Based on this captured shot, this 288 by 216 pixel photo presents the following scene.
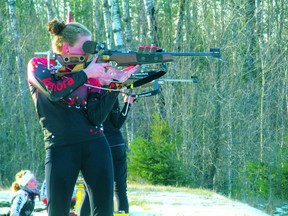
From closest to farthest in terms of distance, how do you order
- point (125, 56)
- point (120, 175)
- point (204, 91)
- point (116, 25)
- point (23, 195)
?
point (125, 56)
point (120, 175)
point (23, 195)
point (116, 25)
point (204, 91)

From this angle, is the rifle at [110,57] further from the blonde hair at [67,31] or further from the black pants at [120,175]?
the black pants at [120,175]

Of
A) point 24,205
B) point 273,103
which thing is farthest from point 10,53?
point 24,205

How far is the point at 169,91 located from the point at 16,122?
618 cm

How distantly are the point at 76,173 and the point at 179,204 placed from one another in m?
5.74

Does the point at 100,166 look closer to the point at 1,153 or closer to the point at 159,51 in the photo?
the point at 159,51

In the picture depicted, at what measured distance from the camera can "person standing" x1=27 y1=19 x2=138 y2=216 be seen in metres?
4.24

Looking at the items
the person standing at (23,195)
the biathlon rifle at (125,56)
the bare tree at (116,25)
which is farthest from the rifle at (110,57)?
the bare tree at (116,25)

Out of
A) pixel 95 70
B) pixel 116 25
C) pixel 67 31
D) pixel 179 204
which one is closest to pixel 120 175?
pixel 95 70

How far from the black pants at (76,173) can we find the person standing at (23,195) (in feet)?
7.32

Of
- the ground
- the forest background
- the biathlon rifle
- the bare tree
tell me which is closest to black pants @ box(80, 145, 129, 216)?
the biathlon rifle

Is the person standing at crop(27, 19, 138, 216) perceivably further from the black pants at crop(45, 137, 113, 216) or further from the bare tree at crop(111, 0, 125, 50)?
the bare tree at crop(111, 0, 125, 50)

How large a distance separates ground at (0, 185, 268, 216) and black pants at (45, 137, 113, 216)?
4.33 meters

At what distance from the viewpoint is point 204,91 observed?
22000mm

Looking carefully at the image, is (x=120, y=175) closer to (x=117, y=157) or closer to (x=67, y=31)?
(x=117, y=157)
